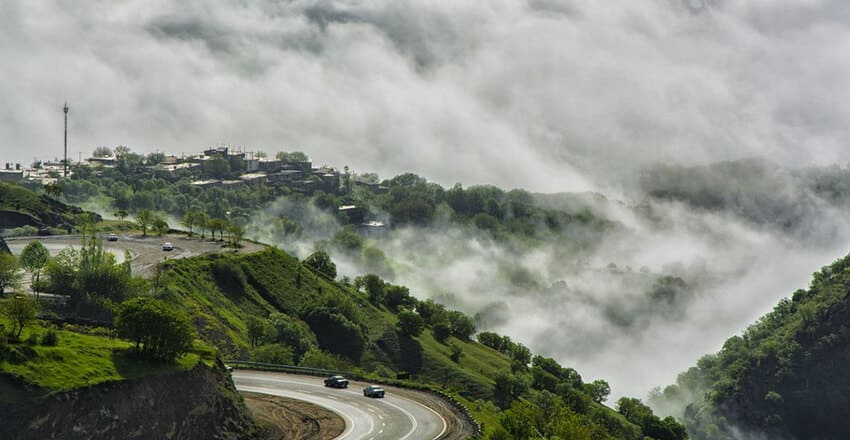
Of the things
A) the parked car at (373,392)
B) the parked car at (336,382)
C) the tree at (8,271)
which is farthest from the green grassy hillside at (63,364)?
the tree at (8,271)

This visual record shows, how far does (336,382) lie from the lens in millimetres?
101562

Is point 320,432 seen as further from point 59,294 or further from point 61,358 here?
point 59,294

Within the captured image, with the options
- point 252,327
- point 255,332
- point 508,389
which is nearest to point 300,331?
point 252,327

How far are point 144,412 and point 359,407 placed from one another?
2942 cm

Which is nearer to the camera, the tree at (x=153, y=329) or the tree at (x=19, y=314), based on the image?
Answer: the tree at (x=19, y=314)

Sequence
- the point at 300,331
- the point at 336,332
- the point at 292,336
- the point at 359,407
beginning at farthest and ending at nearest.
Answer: the point at 336,332 → the point at 300,331 → the point at 292,336 → the point at 359,407

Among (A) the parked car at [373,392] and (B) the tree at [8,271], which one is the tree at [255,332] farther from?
(A) the parked car at [373,392]

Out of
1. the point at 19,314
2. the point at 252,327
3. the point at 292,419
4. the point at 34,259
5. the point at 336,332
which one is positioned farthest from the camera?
the point at 336,332

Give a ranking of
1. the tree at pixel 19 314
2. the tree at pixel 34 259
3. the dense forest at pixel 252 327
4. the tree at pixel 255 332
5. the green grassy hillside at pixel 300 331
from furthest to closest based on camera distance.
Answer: the tree at pixel 255 332
the green grassy hillside at pixel 300 331
the tree at pixel 34 259
the dense forest at pixel 252 327
the tree at pixel 19 314

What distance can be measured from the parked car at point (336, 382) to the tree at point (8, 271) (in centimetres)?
5011

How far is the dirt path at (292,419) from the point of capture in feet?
259

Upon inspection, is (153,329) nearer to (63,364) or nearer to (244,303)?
(63,364)

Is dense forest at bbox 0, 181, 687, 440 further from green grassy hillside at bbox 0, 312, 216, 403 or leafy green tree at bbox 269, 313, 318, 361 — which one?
green grassy hillside at bbox 0, 312, 216, 403

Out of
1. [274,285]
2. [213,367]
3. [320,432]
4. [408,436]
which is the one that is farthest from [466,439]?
[274,285]
